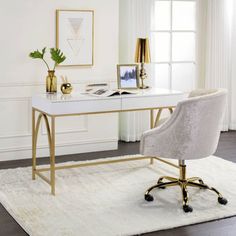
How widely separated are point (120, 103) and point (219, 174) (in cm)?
114

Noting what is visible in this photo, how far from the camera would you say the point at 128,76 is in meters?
5.07

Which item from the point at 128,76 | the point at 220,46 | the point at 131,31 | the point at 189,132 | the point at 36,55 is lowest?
the point at 189,132

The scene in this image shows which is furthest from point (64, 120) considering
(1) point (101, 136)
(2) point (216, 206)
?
(2) point (216, 206)

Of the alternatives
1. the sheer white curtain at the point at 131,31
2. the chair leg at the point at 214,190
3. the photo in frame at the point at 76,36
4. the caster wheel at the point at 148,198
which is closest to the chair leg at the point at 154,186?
the caster wheel at the point at 148,198

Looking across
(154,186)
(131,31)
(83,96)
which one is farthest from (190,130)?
(131,31)

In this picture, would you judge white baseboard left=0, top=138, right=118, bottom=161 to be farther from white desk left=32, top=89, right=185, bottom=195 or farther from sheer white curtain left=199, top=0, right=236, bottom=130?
sheer white curtain left=199, top=0, right=236, bottom=130

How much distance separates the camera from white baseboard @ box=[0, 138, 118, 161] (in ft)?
17.9

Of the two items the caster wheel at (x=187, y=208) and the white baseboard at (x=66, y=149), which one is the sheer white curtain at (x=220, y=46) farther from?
the caster wheel at (x=187, y=208)

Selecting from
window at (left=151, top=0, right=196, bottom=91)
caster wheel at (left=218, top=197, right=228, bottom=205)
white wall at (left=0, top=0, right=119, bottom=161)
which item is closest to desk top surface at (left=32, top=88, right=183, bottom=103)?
white wall at (left=0, top=0, right=119, bottom=161)

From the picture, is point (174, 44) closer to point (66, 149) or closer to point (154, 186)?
point (66, 149)

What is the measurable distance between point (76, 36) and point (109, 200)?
6.79 ft

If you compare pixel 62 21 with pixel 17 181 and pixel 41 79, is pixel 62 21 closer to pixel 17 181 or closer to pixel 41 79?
pixel 41 79

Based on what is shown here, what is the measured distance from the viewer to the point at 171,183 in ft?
14.1

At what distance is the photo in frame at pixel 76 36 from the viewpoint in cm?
552
